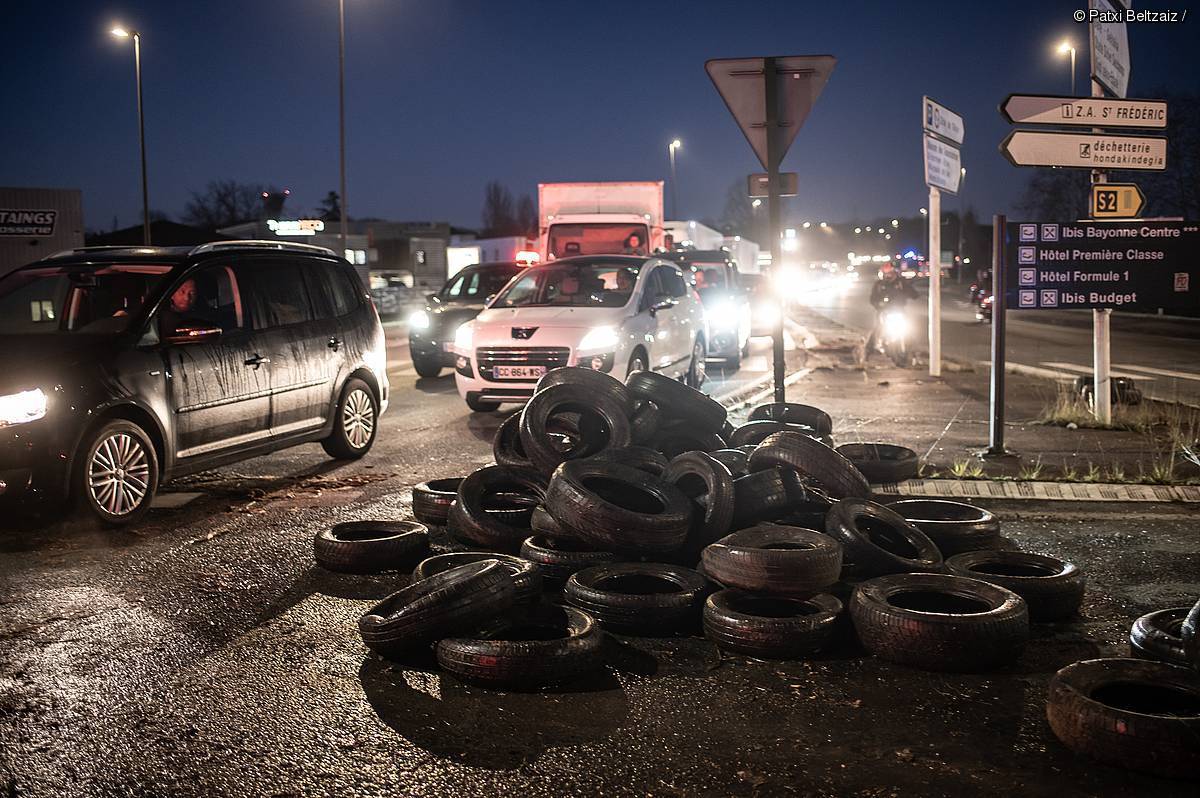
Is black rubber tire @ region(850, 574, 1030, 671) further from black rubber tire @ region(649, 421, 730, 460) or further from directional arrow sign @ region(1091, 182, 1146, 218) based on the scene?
directional arrow sign @ region(1091, 182, 1146, 218)

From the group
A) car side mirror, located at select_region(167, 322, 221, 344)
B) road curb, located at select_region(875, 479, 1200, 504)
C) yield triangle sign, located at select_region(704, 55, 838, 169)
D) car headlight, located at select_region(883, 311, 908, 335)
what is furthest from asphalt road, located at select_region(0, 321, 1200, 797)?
car headlight, located at select_region(883, 311, 908, 335)

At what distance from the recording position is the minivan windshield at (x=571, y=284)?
13938 mm

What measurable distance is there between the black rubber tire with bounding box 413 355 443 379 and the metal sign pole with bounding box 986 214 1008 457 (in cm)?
989

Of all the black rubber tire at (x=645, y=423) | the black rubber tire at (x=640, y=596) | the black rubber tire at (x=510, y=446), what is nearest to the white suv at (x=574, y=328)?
the black rubber tire at (x=510, y=446)

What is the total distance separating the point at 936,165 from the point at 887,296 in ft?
19.7

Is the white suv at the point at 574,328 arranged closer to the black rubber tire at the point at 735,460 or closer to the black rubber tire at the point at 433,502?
the black rubber tire at the point at 433,502

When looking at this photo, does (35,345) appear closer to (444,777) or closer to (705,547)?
(705,547)

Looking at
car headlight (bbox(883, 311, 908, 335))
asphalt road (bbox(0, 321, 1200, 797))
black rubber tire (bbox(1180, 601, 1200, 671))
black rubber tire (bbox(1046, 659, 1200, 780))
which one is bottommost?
asphalt road (bbox(0, 321, 1200, 797))

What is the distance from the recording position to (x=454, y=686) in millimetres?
4746

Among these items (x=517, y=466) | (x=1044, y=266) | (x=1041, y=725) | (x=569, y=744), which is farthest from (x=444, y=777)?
(x=1044, y=266)

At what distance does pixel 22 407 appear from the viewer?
7191 millimetres

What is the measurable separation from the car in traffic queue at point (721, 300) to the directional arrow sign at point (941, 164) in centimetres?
411

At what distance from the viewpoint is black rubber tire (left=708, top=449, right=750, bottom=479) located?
723 centimetres

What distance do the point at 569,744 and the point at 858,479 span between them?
345cm
